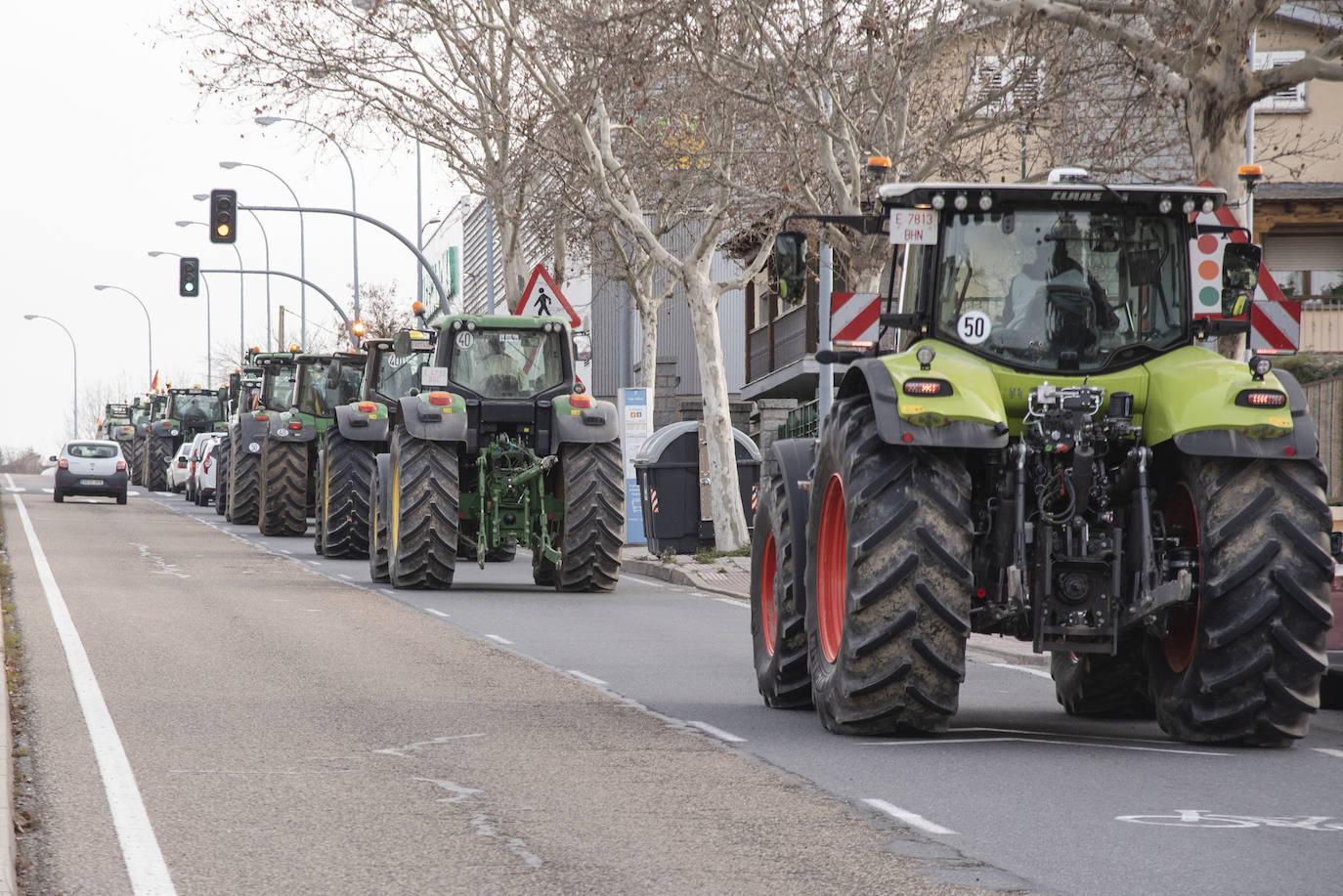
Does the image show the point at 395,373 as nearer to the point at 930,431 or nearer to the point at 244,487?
the point at 244,487

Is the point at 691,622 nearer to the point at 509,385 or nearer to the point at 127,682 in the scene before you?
the point at 509,385

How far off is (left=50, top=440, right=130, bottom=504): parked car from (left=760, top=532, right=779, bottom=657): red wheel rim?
36464mm

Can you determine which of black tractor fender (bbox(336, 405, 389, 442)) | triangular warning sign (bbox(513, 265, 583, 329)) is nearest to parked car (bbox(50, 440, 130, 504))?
black tractor fender (bbox(336, 405, 389, 442))

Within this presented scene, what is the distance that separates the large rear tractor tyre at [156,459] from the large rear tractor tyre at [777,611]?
159 feet

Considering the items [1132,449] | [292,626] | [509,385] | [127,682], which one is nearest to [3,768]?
[127,682]

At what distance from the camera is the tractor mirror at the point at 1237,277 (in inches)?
416

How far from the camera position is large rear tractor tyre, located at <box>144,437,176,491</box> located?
193ft

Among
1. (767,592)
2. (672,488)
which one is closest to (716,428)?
(672,488)

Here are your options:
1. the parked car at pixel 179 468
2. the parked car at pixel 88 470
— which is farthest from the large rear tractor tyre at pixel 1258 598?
the parked car at pixel 179 468

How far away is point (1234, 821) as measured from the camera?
789cm

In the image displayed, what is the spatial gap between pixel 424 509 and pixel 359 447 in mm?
6485

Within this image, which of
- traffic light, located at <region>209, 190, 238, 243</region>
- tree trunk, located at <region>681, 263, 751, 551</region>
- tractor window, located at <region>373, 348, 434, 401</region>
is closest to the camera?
tree trunk, located at <region>681, 263, 751, 551</region>

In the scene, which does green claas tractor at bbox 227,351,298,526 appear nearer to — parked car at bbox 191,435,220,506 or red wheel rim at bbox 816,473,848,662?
parked car at bbox 191,435,220,506

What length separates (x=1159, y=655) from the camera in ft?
33.7
